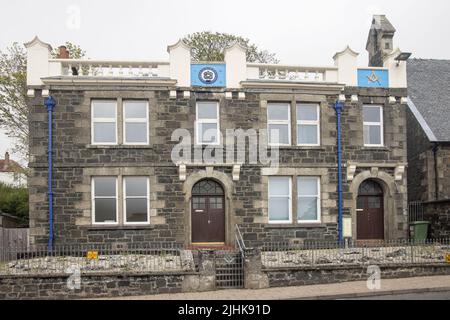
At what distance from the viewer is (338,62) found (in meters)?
22.3

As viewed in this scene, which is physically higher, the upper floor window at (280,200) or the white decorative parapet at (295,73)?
the white decorative parapet at (295,73)

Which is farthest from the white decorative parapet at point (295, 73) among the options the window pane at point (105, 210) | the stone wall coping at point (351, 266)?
the stone wall coping at point (351, 266)

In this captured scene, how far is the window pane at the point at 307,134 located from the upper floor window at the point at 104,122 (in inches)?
276

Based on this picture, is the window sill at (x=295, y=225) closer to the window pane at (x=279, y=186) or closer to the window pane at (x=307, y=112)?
A: the window pane at (x=279, y=186)

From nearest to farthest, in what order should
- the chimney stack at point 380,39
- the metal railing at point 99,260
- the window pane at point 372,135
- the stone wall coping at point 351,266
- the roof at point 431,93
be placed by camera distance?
the metal railing at point 99,260 → the stone wall coping at point 351,266 → the window pane at point 372,135 → the roof at point 431,93 → the chimney stack at point 380,39

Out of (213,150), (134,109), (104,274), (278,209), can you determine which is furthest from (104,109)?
(278,209)

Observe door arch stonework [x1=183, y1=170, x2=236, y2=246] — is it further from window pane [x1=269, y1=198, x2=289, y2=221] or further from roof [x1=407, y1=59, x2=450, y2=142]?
roof [x1=407, y1=59, x2=450, y2=142]

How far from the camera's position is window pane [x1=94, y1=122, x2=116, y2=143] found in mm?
20984

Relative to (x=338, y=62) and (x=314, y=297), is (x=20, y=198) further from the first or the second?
(x=314, y=297)

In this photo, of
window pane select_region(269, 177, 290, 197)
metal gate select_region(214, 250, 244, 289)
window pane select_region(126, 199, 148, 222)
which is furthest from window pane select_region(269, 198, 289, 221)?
window pane select_region(126, 199, 148, 222)

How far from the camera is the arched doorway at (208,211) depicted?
70.1 ft

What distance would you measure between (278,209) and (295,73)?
5371mm

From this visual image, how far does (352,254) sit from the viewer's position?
18.8m
